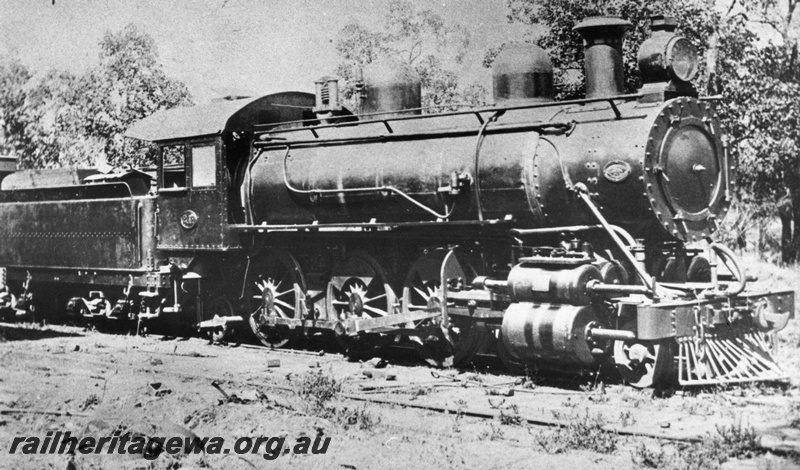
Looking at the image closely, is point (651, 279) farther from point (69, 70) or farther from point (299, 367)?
point (69, 70)

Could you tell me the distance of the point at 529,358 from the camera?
26.4ft

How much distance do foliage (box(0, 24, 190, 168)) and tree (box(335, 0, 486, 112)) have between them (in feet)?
15.1

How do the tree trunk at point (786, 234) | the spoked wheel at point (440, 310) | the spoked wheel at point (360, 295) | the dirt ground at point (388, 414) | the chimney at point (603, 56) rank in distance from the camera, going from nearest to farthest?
the dirt ground at point (388, 414) < the chimney at point (603, 56) < the spoked wheel at point (440, 310) < the spoked wheel at point (360, 295) < the tree trunk at point (786, 234)

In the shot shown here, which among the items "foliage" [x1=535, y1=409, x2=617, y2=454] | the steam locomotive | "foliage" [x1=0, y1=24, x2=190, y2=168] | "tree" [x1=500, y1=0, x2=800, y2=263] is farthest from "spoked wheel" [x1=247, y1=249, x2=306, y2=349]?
"foliage" [x1=0, y1=24, x2=190, y2=168]

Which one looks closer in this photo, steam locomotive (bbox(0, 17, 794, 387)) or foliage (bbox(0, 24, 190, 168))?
steam locomotive (bbox(0, 17, 794, 387))

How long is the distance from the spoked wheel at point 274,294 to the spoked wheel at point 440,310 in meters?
1.78

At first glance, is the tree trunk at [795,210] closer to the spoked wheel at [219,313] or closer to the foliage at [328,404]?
the spoked wheel at [219,313]

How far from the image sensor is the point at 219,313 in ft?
38.8

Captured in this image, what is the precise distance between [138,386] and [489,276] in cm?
374

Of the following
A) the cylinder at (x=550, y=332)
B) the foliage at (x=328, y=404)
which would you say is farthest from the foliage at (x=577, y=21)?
the foliage at (x=328, y=404)

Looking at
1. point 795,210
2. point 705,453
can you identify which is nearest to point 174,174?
point 705,453

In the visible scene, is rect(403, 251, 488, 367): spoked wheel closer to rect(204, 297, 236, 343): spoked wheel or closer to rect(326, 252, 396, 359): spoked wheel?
rect(326, 252, 396, 359): spoked wheel

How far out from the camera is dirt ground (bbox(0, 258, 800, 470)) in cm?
548

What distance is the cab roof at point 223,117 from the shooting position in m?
10.9
